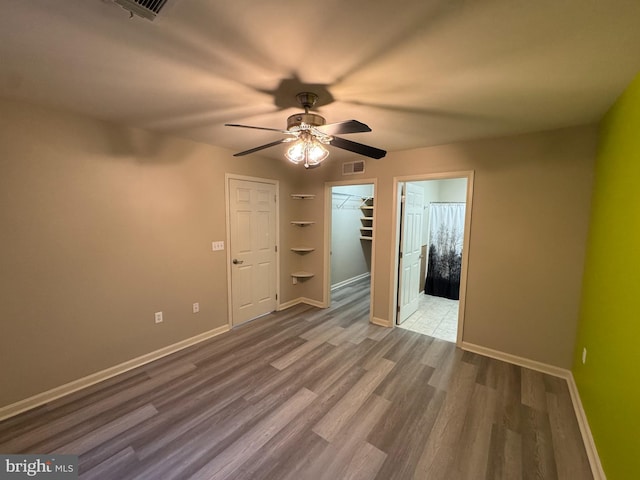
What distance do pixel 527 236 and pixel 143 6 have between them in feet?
11.1

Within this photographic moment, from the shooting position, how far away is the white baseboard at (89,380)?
2.05m

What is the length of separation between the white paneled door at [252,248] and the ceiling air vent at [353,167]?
3.74ft

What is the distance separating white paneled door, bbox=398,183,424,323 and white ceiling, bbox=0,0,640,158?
1540 millimetres

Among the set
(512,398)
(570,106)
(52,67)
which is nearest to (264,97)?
(52,67)

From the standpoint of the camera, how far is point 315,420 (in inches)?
79.2

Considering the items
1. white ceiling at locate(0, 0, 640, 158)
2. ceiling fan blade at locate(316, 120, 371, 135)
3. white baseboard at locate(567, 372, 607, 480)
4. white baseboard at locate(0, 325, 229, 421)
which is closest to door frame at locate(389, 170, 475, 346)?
white ceiling at locate(0, 0, 640, 158)

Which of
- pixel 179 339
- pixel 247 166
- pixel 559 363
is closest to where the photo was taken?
pixel 559 363

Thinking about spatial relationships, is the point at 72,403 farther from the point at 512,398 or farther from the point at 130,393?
the point at 512,398

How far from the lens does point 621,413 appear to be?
138 cm

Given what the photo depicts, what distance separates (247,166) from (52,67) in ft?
7.06

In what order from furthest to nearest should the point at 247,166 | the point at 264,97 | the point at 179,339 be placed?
the point at 247,166, the point at 179,339, the point at 264,97

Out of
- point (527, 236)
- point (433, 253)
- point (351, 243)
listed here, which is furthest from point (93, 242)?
point (433, 253)

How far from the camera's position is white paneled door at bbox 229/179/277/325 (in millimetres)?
3555

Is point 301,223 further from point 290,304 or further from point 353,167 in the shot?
point 290,304
